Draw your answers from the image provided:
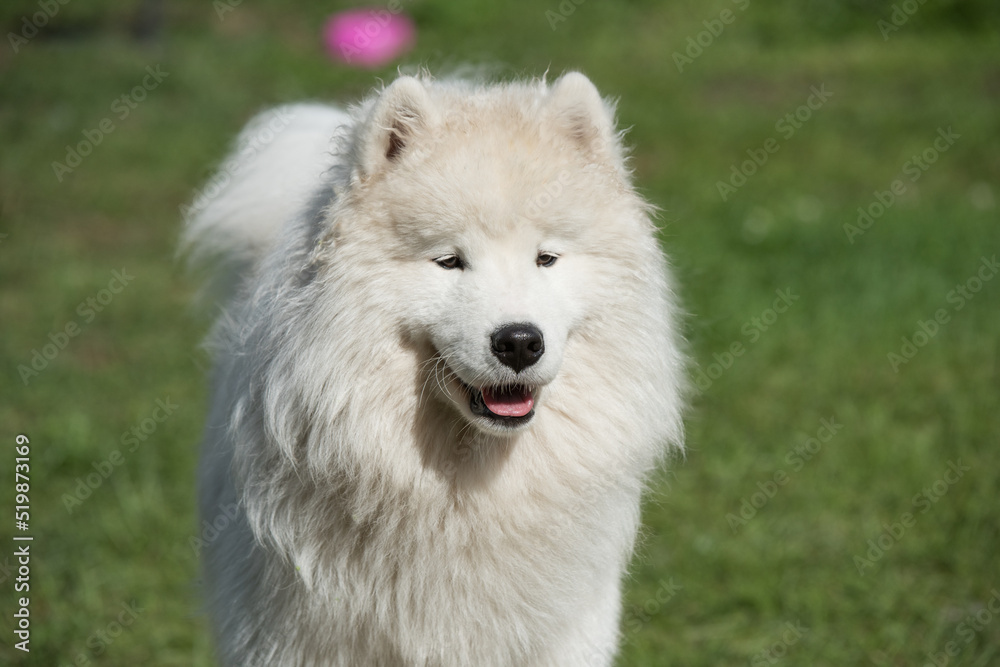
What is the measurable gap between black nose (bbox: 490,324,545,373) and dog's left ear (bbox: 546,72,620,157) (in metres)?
0.70

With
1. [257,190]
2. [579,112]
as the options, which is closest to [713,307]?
[257,190]

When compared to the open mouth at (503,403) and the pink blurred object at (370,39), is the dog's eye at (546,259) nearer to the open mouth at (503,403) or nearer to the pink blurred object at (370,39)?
the open mouth at (503,403)

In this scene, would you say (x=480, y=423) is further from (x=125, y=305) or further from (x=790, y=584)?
(x=125, y=305)

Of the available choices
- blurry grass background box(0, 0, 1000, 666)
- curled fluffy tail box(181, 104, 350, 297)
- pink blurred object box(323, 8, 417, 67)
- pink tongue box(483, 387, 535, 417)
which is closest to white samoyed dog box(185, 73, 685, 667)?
pink tongue box(483, 387, 535, 417)

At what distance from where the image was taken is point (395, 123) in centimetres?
275

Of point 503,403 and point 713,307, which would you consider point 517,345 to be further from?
point 713,307

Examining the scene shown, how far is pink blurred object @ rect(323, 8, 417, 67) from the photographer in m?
12.8

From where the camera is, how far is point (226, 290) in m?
4.16

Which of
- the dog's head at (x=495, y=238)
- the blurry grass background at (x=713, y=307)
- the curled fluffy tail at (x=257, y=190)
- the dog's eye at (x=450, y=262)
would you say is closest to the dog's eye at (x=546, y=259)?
the dog's head at (x=495, y=238)

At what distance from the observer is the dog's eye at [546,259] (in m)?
2.69

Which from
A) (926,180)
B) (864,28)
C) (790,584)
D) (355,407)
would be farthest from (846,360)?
(864,28)

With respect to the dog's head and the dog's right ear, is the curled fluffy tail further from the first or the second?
the dog's head

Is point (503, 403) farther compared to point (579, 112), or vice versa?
point (579, 112)

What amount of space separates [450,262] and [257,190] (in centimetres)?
139
